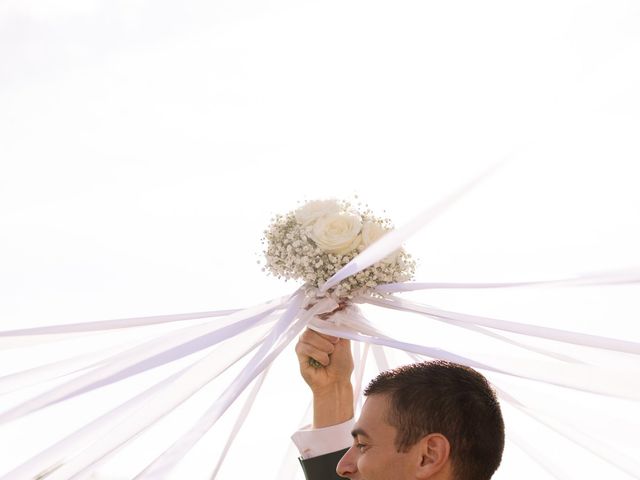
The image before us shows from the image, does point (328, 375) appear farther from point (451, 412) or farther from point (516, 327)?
point (451, 412)

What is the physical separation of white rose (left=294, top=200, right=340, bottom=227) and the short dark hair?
38.5 inches

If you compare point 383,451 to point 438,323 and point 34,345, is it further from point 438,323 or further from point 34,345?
point 34,345

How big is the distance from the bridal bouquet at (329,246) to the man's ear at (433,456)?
113 centimetres

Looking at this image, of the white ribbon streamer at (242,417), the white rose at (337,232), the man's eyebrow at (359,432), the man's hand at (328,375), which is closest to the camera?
the man's eyebrow at (359,432)

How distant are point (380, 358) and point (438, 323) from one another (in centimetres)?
81

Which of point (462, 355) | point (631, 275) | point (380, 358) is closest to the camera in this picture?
point (631, 275)

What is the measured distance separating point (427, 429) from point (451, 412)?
126 mm

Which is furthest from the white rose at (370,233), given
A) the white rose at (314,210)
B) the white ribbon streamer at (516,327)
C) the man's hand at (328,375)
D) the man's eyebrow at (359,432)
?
the man's eyebrow at (359,432)

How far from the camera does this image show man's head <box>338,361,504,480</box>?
3934 millimetres

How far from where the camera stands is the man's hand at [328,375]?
5.20 m

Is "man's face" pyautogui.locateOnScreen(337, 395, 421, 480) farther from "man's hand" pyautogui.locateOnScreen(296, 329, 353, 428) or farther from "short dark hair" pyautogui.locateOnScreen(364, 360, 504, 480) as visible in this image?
"man's hand" pyautogui.locateOnScreen(296, 329, 353, 428)

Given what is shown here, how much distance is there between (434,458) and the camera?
3914 millimetres

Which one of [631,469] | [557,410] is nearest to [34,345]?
[557,410]

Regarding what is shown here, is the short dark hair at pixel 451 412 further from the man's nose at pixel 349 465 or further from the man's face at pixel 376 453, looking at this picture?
the man's nose at pixel 349 465
